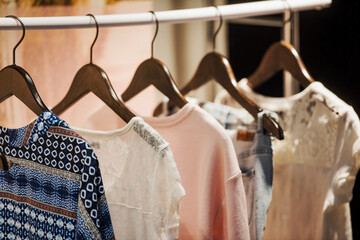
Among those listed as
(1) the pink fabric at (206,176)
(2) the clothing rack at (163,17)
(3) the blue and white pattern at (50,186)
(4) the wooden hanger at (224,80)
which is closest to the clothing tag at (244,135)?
(4) the wooden hanger at (224,80)

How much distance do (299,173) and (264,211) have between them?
223 mm

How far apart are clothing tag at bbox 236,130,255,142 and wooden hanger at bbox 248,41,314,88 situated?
23 centimetres

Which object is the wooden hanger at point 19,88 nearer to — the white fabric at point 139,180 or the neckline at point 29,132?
the neckline at point 29,132

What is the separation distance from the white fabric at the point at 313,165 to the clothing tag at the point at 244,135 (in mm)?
180

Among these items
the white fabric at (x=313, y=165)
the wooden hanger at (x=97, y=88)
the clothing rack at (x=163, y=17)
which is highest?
the clothing rack at (x=163, y=17)

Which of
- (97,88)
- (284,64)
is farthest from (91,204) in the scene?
(284,64)

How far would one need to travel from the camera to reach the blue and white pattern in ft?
2.89

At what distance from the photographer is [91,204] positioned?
34.4 inches

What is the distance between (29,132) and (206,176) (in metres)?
0.37

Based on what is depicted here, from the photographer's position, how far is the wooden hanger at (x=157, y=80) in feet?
3.66

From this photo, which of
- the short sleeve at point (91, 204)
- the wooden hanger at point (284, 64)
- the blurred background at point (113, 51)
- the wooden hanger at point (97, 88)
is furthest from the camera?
the blurred background at point (113, 51)

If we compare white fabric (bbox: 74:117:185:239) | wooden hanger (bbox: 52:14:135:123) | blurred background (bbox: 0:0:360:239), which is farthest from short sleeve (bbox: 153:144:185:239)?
blurred background (bbox: 0:0:360:239)

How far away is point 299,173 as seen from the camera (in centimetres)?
135

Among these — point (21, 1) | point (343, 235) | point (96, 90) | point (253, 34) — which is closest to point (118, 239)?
point (96, 90)
